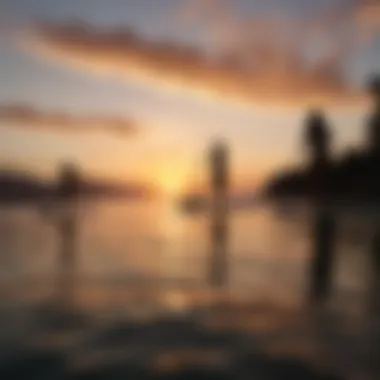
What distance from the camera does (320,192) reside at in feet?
22.7

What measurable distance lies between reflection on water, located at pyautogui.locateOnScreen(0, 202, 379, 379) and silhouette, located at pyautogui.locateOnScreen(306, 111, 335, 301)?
0.08 meters

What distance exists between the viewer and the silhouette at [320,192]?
3.94m

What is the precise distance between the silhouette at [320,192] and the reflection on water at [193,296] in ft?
0.27

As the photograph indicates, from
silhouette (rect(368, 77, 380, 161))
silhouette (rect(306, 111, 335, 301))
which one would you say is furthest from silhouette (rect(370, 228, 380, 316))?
silhouette (rect(368, 77, 380, 161))

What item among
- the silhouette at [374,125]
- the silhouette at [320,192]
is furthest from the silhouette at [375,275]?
the silhouette at [374,125]

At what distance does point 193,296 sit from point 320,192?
390 centimetres

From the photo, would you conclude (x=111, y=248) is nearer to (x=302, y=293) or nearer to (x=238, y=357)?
(x=302, y=293)

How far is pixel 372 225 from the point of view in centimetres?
808

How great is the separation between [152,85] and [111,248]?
6.26ft

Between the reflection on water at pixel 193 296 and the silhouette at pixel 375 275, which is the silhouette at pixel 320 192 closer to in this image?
the reflection on water at pixel 193 296

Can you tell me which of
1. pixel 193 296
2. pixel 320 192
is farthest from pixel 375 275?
pixel 320 192

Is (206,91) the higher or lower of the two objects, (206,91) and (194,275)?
the higher

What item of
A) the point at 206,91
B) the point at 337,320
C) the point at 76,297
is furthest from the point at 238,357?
the point at 206,91

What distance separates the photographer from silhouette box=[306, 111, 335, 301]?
3938 millimetres
